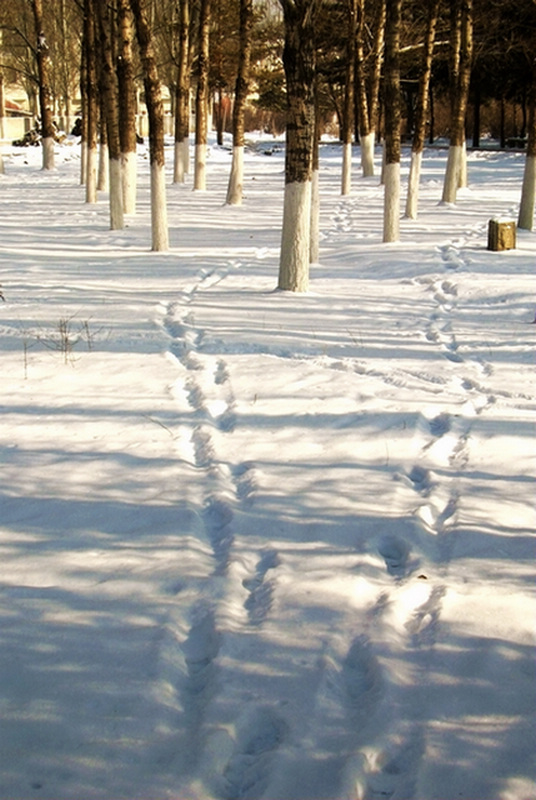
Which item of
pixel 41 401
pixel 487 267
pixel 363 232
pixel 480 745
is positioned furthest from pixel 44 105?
pixel 480 745

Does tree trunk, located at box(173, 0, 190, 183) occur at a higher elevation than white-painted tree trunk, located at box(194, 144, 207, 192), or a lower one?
higher

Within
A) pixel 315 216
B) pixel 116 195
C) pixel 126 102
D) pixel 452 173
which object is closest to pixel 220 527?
pixel 315 216

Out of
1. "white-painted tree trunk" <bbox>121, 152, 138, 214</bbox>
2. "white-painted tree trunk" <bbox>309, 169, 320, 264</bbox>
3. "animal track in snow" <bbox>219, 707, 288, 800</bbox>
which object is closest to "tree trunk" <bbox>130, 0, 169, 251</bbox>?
"white-painted tree trunk" <bbox>309, 169, 320, 264</bbox>

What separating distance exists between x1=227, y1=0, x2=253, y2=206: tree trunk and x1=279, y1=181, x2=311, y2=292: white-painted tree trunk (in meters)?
9.98

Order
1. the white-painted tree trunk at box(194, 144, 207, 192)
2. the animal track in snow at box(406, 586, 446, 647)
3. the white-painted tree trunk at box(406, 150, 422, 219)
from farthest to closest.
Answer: the white-painted tree trunk at box(194, 144, 207, 192) → the white-painted tree trunk at box(406, 150, 422, 219) → the animal track in snow at box(406, 586, 446, 647)

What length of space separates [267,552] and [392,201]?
10.4 meters

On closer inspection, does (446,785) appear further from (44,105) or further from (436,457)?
(44,105)

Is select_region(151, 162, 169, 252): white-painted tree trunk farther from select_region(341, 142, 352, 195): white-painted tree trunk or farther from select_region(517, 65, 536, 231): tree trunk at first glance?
select_region(341, 142, 352, 195): white-painted tree trunk

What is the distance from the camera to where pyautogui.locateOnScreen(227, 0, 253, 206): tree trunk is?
18.2 metres

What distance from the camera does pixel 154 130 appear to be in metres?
13.1

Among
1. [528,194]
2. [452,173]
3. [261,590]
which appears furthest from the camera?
[452,173]

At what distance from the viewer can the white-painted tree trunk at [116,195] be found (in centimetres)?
1522

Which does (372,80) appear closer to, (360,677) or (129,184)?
(129,184)

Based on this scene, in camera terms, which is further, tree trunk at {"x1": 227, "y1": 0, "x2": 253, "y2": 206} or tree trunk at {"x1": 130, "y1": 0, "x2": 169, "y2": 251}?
tree trunk at {"x1": 227, "y1": 0, "x2": 253, "y2": 206}
